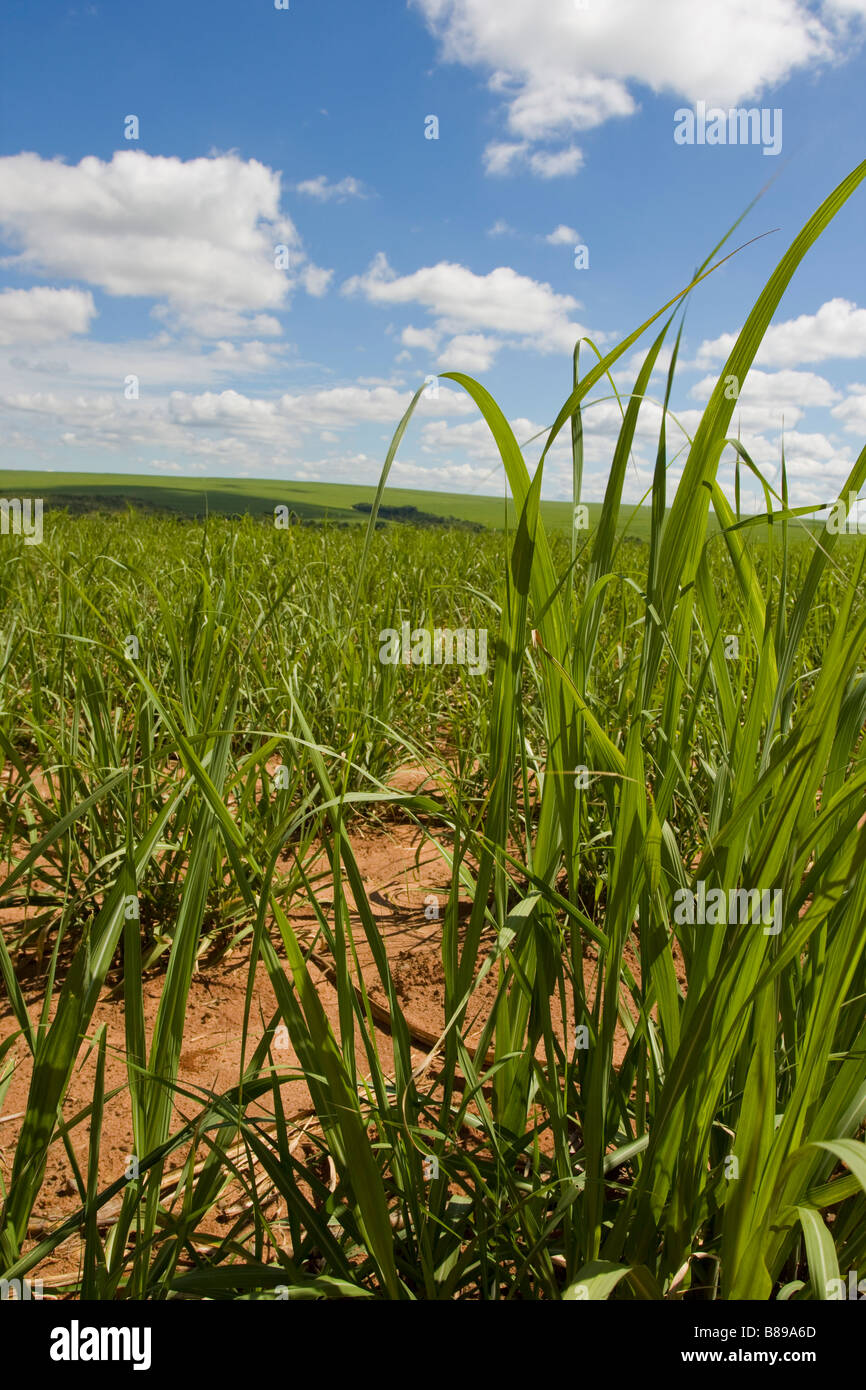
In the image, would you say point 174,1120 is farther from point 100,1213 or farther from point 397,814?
point 397,814

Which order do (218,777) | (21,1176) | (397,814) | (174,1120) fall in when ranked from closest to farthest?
(21,1176) → (218,777) → (174,1120) → (397,814)

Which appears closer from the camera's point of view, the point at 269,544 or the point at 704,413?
the point at 704,413

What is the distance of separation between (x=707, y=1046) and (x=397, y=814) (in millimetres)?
1538

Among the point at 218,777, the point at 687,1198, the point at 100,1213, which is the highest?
the point at 218,777

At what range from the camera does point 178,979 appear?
69 centimetres

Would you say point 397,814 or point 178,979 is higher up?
point 178,979

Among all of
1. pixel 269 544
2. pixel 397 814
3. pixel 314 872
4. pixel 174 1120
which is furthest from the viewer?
pixel 269 544

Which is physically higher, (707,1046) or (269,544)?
(269,544)

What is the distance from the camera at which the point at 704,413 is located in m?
0.61
